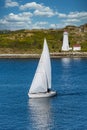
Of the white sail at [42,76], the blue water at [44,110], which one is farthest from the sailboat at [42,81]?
the blue water at [44,110]

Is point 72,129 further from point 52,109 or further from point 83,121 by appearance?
point 52,109

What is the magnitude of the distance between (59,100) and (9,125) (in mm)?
18027

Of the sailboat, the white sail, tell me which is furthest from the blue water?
the white sail

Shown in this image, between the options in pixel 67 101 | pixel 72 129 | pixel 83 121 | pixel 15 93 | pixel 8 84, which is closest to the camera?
pixel 72 129

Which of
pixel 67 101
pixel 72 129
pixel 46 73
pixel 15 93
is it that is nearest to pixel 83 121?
pixel 72 129

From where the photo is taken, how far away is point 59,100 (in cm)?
7675

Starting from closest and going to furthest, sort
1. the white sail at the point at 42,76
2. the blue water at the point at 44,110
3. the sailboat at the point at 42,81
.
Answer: the blue water at the point at 44,110 → the sailboat at the point at 42,81 → the white sail at the point at 42,76

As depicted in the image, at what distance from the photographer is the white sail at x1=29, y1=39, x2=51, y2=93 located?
7781 centimetres

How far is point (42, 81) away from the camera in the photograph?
3108 inches

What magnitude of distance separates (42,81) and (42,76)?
2.61ft

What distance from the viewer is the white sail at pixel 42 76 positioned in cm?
7781

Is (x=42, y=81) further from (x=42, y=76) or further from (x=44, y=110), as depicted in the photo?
(x=44, y=110)

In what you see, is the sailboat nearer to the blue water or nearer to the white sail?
the white sail

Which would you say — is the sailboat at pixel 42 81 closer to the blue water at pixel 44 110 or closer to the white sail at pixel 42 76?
the white sail at pixel 42 76
